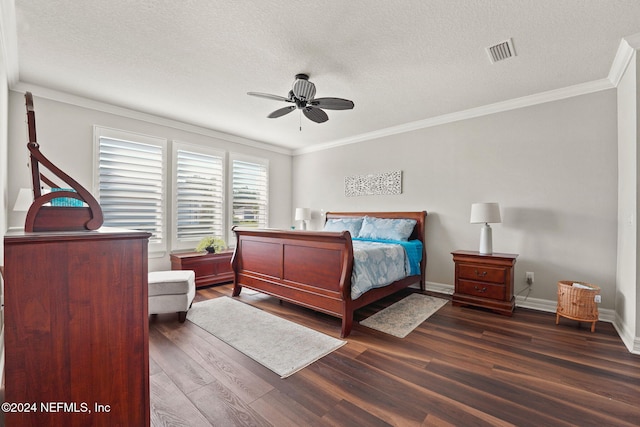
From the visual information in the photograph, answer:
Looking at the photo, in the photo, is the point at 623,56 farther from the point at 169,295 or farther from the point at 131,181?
the point at 131,181

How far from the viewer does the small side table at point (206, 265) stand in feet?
14.0

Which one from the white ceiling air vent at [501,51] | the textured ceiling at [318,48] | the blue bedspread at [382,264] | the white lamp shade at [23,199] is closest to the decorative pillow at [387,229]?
the blue bedspread at [382,264]

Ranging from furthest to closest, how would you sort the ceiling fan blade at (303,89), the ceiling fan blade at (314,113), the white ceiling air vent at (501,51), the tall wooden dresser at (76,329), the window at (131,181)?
the window at (131,181) → the ceiling fan blade at (314,113) → the ceiling fan blade at (303,89) → the white ceiling air vent at (501,51) → the tall wooden dresser at (76,329)

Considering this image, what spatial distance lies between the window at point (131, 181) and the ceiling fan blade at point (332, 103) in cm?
287

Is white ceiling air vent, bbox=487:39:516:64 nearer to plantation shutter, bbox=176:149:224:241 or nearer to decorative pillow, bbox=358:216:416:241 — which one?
decorative pillow, bbox=358:216:416:241

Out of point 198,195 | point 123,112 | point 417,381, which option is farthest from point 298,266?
point 123,112

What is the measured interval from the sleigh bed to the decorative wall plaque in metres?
1.09

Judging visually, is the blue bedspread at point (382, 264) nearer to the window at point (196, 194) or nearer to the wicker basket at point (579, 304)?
the wicker basket at point (579, 304)

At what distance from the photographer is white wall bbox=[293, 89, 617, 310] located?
3156mm

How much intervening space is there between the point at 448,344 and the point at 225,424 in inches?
76.3

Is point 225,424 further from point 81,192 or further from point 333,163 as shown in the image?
point 333,163

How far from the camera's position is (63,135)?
140 inches

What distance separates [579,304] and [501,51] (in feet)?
8.55

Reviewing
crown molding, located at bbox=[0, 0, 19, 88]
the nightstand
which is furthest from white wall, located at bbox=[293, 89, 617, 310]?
crown molding, located at bbox=[0, 0, 19, 88]
